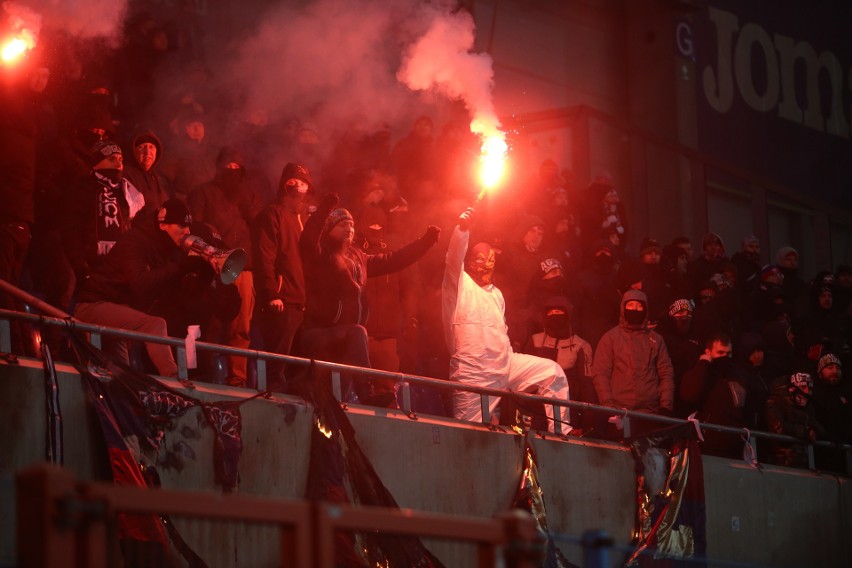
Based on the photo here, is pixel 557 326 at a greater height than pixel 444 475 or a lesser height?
greater

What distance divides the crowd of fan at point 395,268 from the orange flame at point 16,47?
23 centimetres

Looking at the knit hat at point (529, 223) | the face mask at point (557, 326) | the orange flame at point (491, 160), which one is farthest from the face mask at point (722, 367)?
the orange flame at point (491, 160)

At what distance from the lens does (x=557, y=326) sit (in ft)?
44.0

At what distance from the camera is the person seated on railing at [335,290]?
35.8ft

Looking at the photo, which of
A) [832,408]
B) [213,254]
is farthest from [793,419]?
[213,254]

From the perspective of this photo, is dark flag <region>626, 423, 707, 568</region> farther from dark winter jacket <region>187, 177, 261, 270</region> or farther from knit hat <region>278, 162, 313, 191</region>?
dark winter jacket <region>187, 177, 261, 270</region>

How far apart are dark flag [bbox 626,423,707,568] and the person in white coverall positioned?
89 cm

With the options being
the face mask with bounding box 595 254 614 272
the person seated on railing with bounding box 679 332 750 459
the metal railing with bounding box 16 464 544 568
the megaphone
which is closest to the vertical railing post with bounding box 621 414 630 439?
the person seated on railing with bounding box 679 332 750 459

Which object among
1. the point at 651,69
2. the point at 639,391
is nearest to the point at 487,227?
the point at 639,391

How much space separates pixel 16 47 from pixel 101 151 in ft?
3.44

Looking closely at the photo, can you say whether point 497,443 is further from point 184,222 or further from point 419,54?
point 419,54

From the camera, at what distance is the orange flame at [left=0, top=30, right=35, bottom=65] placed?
35.4 ft

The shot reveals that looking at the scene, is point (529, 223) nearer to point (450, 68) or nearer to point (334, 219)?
point (450, 68)

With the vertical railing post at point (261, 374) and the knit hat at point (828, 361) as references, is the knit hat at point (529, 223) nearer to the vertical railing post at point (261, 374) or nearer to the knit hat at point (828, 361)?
the knit hat at point (828, 361)
